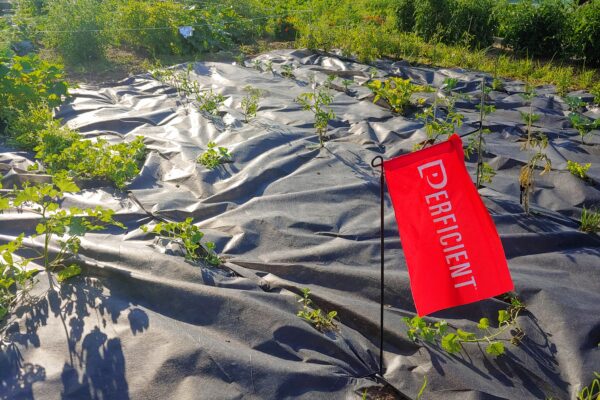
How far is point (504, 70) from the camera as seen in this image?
650 cm

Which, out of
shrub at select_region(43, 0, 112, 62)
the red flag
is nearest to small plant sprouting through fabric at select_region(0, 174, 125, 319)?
the red flag

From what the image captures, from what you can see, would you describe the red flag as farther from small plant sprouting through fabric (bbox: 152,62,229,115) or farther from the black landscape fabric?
small plant sprouting through fabric (bbox: 152,62,229,115)

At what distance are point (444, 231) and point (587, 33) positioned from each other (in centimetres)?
612

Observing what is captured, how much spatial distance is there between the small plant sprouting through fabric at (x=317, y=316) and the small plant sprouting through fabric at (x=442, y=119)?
965 mm

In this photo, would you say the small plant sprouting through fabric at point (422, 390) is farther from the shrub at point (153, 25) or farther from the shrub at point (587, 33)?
the shrub at point (587, 33)

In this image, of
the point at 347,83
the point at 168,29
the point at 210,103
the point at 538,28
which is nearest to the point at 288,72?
the point at 347,83

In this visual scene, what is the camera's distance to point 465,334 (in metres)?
2.12

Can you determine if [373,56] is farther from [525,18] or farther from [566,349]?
[566,349]

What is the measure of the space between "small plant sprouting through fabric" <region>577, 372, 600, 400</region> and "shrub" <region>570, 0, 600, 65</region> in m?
5.84

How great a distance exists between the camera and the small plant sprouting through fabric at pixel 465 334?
2070 millimetres

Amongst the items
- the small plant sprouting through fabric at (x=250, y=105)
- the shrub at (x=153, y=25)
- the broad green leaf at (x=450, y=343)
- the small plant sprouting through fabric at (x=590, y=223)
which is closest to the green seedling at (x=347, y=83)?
the small plant sprouting through fabric at (x=250, y=105)

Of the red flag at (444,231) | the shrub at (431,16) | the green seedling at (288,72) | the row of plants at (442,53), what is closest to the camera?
the red flag at (444,231)

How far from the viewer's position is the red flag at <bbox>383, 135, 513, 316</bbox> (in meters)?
1.82

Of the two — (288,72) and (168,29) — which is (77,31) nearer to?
(168,29)
